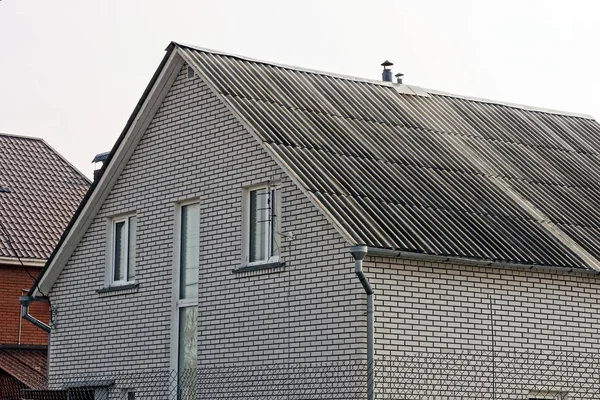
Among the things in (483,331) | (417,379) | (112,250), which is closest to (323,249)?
(417,379)

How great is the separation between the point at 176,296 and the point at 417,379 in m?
4.82

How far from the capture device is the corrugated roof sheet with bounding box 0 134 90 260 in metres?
30.3

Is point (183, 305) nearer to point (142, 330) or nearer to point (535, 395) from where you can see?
point (142, 330)

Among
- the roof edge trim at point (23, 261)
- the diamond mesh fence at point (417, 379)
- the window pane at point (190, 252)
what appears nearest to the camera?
the diamond mesh fence at point (417, 379)

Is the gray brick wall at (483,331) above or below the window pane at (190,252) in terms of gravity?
below

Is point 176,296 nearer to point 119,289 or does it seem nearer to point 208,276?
point 208,276

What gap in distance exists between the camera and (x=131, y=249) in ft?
66.6

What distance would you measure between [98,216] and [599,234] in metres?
8.24

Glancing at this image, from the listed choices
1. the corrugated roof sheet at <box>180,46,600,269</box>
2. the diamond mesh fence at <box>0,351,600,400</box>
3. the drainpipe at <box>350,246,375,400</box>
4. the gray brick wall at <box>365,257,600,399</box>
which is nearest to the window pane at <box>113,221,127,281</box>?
the diamond mesh fence at <box>0,351,600,400</box>

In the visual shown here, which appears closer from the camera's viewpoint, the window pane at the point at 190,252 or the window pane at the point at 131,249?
the window pane at the point at 190,252

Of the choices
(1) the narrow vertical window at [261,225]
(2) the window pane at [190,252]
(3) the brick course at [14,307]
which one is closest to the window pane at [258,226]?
(1) the narrow vertical window at [261,225]

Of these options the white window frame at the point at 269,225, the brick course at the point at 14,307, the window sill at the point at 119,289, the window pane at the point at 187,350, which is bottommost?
the window pane at the point at 187,350

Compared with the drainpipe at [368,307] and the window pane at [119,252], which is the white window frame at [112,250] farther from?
the drainpipe at [368,307]

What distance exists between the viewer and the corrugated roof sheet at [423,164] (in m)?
16.5
